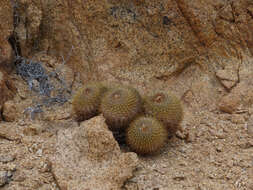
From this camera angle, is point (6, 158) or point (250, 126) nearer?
point (6, 158)

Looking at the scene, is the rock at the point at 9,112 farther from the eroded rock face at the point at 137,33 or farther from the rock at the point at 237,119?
the rock at the point at 237,119

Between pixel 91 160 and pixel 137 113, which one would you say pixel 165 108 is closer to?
pixel 137 113

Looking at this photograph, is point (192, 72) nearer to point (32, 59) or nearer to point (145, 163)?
point (145, 163)

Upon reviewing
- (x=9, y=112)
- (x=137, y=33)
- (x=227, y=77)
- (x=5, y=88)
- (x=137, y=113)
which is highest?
(x=137, y=33)

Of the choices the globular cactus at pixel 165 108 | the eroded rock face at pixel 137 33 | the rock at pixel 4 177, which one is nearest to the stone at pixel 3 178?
the rock at pixel 4 177

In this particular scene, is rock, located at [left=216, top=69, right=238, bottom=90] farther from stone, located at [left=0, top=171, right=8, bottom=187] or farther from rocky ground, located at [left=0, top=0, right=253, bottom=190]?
stone, located at [left=0, top=171, right=8, bottom=187]

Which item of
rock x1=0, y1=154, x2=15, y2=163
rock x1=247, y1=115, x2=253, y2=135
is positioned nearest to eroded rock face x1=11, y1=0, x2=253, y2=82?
rock x1=247, y1=115, x2=253, y2=135

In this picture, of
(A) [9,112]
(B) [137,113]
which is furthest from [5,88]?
(B) [137,113]
